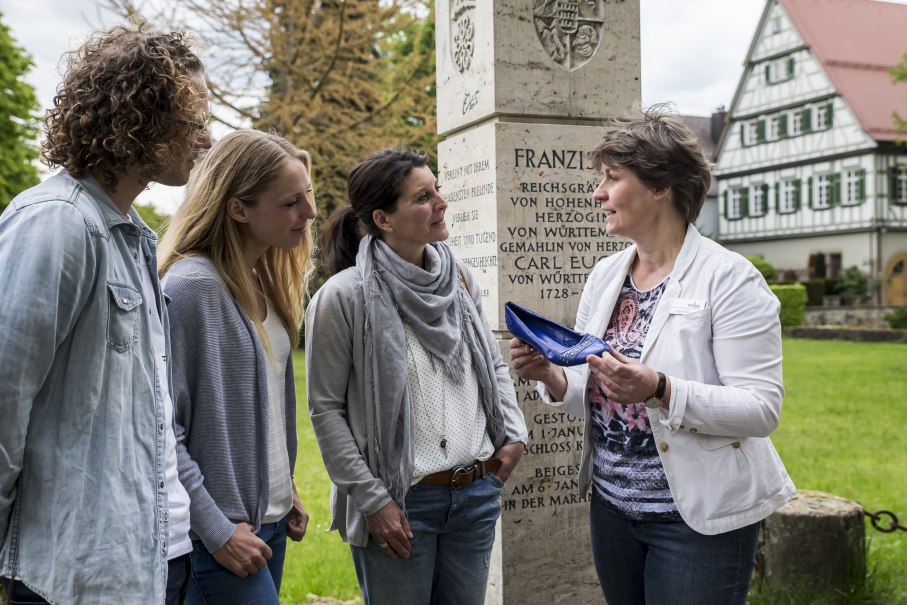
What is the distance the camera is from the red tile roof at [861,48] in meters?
31.5

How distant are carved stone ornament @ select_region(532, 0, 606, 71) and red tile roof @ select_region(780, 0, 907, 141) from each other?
97.7ft

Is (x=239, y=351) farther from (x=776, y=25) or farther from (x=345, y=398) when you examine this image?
(x=776, y=25)

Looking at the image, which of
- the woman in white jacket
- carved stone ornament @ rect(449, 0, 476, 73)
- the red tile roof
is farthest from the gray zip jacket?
the red tile roof

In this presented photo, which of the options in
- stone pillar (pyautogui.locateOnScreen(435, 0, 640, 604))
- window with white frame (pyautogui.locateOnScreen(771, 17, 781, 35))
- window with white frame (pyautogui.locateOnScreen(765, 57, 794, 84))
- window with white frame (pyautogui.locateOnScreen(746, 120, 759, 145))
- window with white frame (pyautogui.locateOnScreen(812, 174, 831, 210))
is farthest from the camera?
window with white frame (pyautogui.locateOnScreen(746, 120, 759, 145))

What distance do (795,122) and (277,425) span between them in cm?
3484

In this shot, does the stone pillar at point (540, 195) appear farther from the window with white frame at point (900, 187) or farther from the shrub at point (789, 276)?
the shrub at point (789, 276)

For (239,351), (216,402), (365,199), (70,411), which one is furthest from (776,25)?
(70,411)

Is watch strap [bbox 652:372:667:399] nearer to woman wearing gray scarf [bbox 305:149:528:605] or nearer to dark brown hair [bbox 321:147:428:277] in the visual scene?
woman wearing gray scarf [bbox 305:149:528:605]

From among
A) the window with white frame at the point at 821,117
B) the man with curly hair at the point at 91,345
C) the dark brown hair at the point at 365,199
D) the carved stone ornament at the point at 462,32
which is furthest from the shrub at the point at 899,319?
the man with curly hair at the point at 91,345

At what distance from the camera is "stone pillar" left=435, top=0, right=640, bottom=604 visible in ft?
14.1

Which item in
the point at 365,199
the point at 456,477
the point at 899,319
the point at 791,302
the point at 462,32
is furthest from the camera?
the point at 791,302

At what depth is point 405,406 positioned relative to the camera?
2.78 meters

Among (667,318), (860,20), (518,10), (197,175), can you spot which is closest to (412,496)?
(667,318)

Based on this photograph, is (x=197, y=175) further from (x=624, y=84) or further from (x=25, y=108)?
(x=25, y=108)
